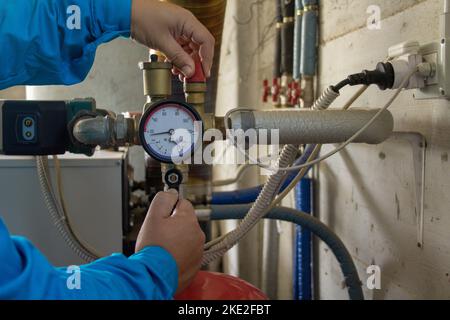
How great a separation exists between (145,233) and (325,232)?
490 millimetres

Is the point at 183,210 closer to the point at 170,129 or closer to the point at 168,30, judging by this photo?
the point at 170,129

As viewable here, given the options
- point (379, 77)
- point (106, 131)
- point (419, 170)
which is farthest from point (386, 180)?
point (106, 131)

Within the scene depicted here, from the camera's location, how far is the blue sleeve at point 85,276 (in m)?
0.39

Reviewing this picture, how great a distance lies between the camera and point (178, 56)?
0.67 metres

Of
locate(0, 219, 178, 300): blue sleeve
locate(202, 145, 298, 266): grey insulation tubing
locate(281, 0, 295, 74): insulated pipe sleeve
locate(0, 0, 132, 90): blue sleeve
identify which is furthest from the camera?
locate(281, 0, 295, 74): insulated pipe sleeve

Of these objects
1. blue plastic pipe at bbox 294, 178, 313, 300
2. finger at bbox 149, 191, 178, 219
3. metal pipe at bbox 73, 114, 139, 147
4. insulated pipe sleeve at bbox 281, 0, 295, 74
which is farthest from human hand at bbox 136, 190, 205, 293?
insulated pipe sleeve at bbox 281, 0, 295, 74

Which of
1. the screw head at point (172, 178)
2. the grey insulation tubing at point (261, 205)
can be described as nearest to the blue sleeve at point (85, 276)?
the screw head at point (172, 178)

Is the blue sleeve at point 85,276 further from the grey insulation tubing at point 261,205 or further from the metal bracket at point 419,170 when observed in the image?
the metal bracket at point 419,170

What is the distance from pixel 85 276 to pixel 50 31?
407 millimetres

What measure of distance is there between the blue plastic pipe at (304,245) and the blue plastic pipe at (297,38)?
0.29m

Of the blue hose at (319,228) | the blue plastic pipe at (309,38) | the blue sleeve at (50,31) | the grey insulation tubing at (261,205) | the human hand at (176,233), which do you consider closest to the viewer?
the human hand at (176,233)

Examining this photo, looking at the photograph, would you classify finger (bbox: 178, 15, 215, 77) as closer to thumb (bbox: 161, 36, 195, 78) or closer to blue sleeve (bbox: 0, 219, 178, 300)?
thumb (bbox: 161, 36, 195, 78)

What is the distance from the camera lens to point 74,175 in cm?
86

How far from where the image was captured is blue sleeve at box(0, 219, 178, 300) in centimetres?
39
